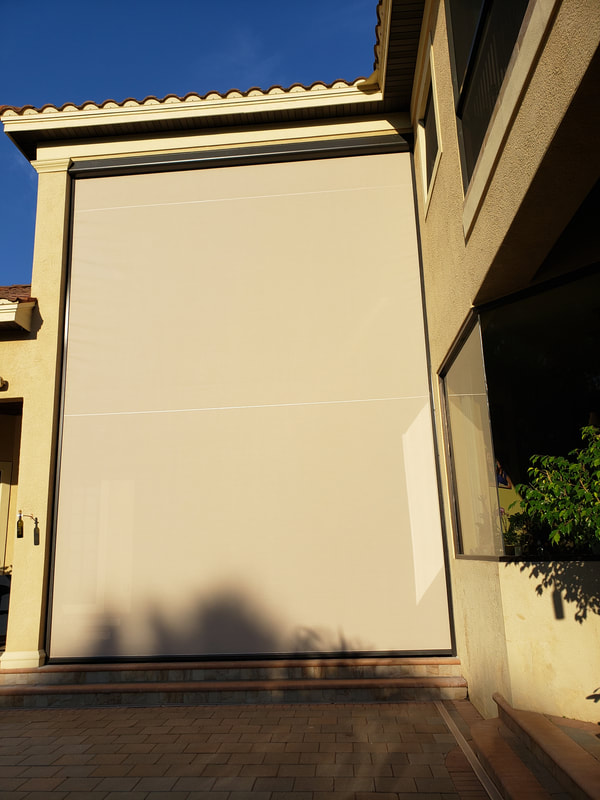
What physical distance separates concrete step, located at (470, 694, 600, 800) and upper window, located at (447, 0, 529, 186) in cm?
365

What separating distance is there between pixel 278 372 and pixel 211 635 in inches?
106

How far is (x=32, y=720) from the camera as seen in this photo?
199 inches

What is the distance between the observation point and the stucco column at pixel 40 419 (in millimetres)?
5863

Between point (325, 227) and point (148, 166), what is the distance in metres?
2.20

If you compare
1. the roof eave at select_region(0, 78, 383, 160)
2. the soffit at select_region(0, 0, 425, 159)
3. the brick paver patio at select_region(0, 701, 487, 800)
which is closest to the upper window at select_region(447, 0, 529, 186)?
the soffit at select_region(0, 0, 425, 159)

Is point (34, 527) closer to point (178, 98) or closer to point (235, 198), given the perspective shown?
point (235, 198)

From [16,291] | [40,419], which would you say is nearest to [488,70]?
[40,419]

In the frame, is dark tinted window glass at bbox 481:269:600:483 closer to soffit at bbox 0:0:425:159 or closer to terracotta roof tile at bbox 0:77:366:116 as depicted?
soffit at bbox 0:0:425:159

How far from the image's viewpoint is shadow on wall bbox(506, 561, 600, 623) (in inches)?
145

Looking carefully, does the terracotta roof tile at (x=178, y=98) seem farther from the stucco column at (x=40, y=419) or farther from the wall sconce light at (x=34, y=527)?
the wall sconce light at (x=34, y=527)

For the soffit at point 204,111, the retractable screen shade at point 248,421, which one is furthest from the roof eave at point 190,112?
the retractable screen shade at point 248,421

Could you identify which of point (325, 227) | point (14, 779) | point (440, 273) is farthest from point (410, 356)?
point (14, 779)

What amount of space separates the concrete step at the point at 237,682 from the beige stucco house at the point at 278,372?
0.18 metres

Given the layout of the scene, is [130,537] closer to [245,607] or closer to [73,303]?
[245,607]
